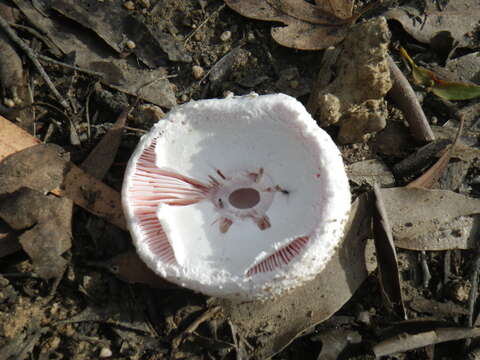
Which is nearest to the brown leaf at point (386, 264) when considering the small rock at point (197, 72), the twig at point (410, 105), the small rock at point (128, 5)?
the twig at point (410, 105)

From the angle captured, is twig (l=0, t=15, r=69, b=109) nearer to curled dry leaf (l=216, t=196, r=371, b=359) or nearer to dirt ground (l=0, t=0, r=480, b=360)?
dirt ground (l=0, t=0, r=480, b=360)

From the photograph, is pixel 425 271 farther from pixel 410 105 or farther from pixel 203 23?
pixel 203 23

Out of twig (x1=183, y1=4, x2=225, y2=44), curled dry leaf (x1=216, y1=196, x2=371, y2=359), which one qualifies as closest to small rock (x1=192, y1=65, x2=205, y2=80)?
twig (x1=183, y1=4, x2=225, y2=44)

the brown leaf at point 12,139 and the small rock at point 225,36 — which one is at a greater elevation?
the small rock at point 225,36

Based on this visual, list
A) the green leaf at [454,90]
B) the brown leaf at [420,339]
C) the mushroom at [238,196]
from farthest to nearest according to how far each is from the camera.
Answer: the green leaf at [454,90] → the brown leaf at [420,339] → the mushroom at [238,196]

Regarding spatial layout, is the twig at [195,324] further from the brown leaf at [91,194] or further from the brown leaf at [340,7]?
the brown leaf at [340,7]

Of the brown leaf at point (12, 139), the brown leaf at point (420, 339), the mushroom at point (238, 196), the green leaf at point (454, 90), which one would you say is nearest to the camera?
the mushroom at point (238, 196)
